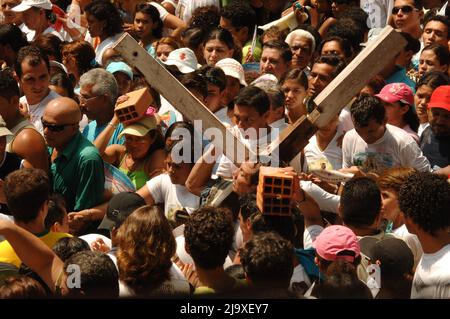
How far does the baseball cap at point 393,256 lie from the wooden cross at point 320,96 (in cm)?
74

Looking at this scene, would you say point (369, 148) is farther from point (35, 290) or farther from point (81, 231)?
point (35, 290)

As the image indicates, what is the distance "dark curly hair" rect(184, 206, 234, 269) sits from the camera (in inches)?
215

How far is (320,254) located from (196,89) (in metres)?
3.00

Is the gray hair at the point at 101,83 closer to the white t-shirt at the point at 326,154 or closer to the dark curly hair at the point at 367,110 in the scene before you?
the white t-shirt at the point at 326,154

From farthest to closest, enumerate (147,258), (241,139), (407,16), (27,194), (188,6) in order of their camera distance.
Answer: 1. (188,6)
2. (407,16)
3. (241,139)
4. (27,194)
5. (147,258)

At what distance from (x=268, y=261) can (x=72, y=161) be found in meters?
2.72

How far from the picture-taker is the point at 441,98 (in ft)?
25.4

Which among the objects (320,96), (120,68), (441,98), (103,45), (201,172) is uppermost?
(320,96)

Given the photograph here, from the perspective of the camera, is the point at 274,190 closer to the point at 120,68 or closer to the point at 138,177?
the point at 138,177

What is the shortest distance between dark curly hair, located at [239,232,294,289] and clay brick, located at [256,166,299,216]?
0.41 m

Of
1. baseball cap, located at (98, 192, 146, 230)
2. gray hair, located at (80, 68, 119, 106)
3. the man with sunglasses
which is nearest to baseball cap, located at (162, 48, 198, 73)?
gray hair, located at (80, 68, 119, 106)

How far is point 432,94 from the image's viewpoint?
8.00m

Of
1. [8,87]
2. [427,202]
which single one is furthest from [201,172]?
[427,202]
